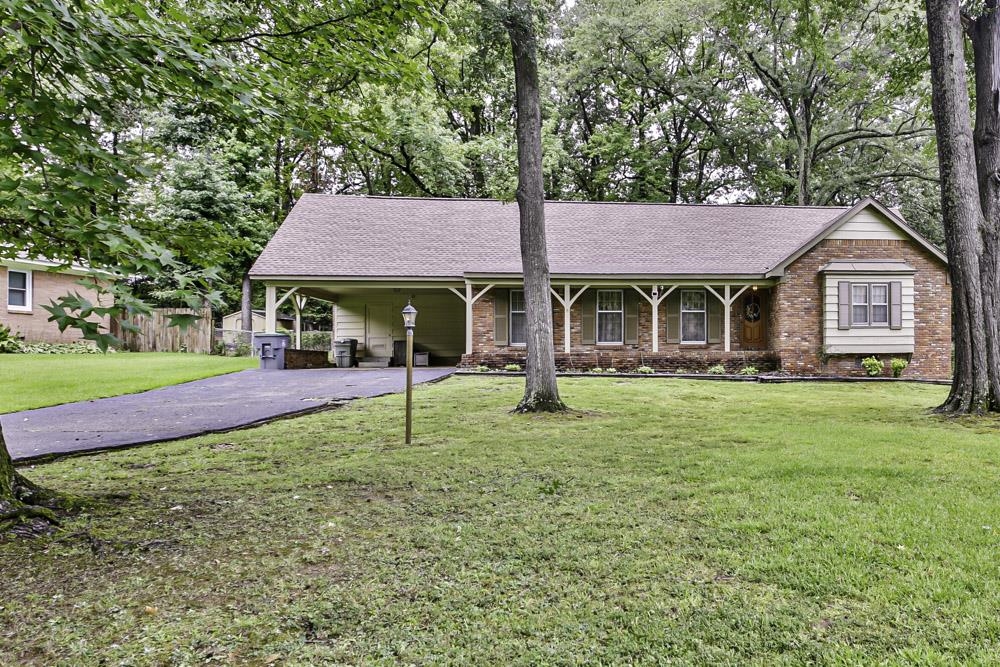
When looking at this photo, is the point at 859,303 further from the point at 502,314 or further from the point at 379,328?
the point at 379,328

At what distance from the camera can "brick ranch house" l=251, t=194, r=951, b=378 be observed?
15297mm

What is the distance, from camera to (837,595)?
253cm

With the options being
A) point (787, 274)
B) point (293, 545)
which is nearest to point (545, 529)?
point (293, 545)

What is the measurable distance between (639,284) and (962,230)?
8746 millimetres

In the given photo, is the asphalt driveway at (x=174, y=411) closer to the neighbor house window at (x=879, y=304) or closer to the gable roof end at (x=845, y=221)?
the gable roof end at (x=845, y=221)

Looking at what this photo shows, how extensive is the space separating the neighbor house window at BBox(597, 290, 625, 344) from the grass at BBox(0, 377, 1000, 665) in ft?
36.9

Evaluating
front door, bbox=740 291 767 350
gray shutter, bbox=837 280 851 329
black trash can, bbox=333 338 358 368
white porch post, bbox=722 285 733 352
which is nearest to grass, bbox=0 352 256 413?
black trash can, bbox=333 338 358 368

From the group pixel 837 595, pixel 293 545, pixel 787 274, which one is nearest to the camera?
pixel 837 595

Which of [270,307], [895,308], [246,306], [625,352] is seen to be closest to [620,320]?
[625,352]

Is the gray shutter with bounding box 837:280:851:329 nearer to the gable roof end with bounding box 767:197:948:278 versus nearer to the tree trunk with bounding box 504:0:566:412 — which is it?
the gable roof end with bounding box 767:197:948:278

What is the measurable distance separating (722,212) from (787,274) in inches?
226

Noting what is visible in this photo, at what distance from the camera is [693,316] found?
667 inches

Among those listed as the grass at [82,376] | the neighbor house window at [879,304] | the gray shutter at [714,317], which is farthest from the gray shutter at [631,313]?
the grass at [82,376]

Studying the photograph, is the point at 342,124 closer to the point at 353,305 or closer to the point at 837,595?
the point at 837,595
